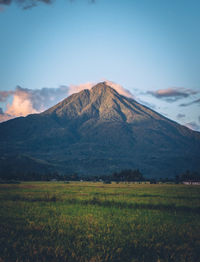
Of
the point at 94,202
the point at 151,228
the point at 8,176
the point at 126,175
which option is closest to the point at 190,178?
the point at 126,175

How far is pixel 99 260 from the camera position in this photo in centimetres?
874

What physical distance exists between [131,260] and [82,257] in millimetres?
1840

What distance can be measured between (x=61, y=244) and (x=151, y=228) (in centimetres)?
578

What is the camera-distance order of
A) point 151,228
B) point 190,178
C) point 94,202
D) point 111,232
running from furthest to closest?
point 190,178 < point 94,202 < point 151,228 < point 111,232

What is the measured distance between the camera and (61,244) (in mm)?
10609

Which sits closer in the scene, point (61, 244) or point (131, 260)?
point (131, 260)

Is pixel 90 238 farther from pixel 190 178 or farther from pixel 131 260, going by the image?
pixel 190 178

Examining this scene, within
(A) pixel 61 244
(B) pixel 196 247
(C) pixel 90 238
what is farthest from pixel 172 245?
(A) pixel 61 244

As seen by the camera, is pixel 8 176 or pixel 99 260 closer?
pixel 99 260

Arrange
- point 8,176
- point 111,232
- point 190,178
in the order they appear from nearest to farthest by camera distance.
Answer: point 111,232 → point 8,176 → point 190,178

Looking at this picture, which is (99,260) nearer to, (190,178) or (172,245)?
(172,245)

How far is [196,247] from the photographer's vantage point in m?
11.0

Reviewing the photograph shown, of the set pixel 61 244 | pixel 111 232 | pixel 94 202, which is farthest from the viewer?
pixel 94 202

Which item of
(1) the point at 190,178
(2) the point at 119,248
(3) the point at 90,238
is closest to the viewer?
(2) the point at 119,248
